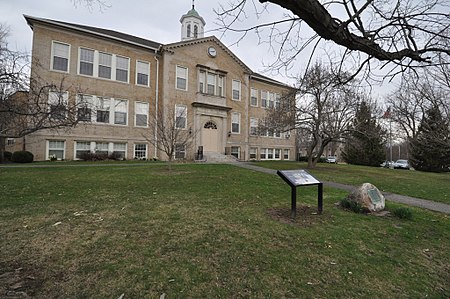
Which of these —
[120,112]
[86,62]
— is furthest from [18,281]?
[86,62]

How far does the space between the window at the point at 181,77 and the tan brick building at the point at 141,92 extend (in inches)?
4.1

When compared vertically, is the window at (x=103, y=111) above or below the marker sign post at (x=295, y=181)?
above

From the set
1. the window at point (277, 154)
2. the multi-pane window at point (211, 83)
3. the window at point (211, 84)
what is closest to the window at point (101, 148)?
the multi-pane window at point (211, 83)

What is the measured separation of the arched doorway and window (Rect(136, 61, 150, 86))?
7578 millimetres

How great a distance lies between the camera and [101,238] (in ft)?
12.9

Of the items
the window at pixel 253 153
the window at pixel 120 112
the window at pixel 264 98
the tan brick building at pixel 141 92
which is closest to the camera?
the tan brick building at pixel 141 92

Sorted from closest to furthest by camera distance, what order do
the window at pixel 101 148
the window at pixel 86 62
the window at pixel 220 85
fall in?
the window at pixel 86 62 → the window at pixel 101 148 → the window at pixel 220 85

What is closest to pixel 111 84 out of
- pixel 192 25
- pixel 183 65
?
pixel 183 65

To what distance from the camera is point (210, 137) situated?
26469 millimetres

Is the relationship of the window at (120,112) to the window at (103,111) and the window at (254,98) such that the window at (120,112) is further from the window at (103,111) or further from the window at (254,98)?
the window at (254,98)

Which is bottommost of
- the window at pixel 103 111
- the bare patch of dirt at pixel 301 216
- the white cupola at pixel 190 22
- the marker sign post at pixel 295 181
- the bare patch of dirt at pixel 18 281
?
the bare patch of dirt at pixel 18 281

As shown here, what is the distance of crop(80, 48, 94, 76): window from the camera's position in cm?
2036

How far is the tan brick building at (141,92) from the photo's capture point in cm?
1917

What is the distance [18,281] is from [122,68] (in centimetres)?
2278
